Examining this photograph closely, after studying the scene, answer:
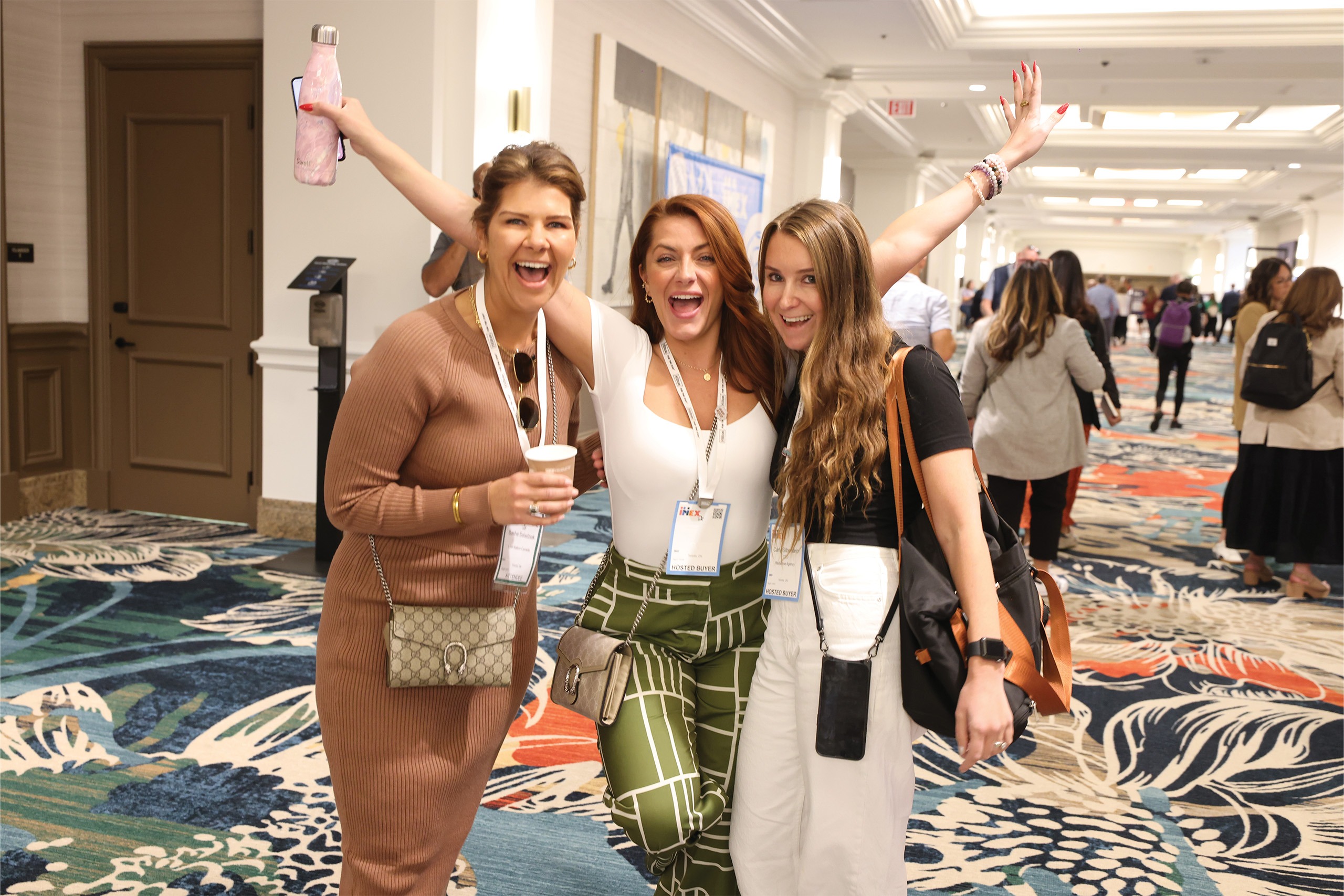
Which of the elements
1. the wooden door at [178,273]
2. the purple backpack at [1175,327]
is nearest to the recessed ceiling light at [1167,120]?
the purple backpack at [1175,327]

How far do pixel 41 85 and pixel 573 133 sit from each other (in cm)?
295

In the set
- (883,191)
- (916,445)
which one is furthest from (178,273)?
(883,191)

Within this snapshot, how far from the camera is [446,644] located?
162 cm

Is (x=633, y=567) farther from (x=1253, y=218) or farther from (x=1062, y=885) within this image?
(x=1253, y=218)

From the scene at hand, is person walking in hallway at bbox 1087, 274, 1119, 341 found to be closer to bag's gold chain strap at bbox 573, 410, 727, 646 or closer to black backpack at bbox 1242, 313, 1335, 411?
black backpack at bbox 1242, 313, 1335, 411

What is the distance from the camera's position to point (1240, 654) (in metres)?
4.38

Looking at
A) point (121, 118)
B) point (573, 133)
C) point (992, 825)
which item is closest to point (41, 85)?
point (121, 118)

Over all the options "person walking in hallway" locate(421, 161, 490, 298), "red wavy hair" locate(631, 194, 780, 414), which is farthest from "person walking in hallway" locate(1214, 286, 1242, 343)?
"red wavy hair" locate(631, 194, 780, 414)

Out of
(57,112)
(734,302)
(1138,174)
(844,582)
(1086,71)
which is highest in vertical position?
(1138,174)

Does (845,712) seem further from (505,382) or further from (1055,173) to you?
(1055,173)

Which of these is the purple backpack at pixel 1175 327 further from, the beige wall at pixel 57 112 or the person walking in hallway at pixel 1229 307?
the person walking in hallway at pixel 1229 307

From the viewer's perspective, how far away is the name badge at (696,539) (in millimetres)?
1770

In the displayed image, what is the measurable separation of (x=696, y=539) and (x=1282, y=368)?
4.20 meters

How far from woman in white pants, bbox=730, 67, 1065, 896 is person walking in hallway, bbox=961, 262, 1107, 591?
3214 millimetres
